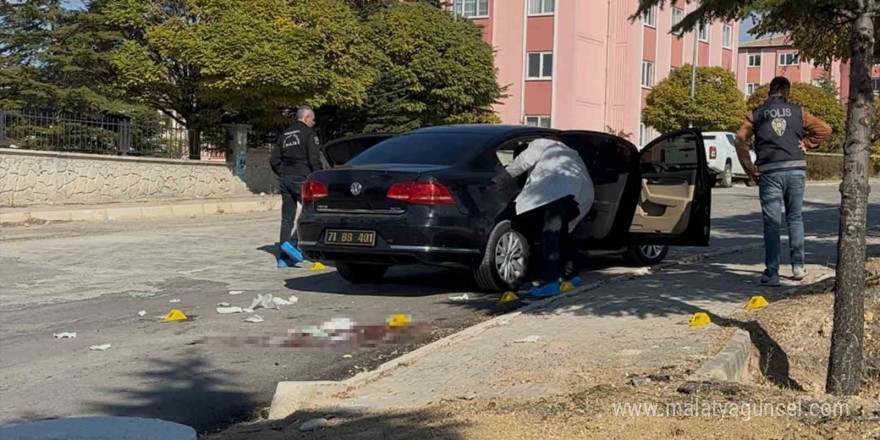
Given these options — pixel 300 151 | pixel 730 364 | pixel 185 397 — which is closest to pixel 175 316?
pixel 185 397

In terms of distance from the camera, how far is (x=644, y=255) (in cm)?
1080

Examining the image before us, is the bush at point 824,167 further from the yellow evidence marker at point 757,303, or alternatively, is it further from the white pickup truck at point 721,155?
the yellow evidence marker at point 757,303

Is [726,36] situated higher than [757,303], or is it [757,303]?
→ [726,36]

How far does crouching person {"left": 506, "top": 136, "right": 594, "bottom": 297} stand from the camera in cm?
852

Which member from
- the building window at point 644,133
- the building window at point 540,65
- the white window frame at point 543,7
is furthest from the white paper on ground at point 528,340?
the building window at point 644,133

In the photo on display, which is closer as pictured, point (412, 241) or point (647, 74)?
point (412, 241)

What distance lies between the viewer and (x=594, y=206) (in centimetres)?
971

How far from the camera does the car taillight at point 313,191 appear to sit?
8820 millimetres

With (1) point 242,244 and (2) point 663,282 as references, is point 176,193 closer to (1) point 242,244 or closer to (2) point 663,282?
(1) point 242,244

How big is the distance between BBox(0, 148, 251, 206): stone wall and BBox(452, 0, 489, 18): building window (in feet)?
75.2

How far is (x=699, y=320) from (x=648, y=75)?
43.2m

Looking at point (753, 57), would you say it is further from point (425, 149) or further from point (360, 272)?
point (425, 149)

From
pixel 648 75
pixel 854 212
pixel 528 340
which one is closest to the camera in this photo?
pixel 854 212

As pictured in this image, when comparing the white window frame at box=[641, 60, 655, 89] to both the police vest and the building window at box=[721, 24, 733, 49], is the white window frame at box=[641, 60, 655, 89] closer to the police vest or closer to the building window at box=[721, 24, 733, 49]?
the building window at box=[721, 24, 733, 49]
